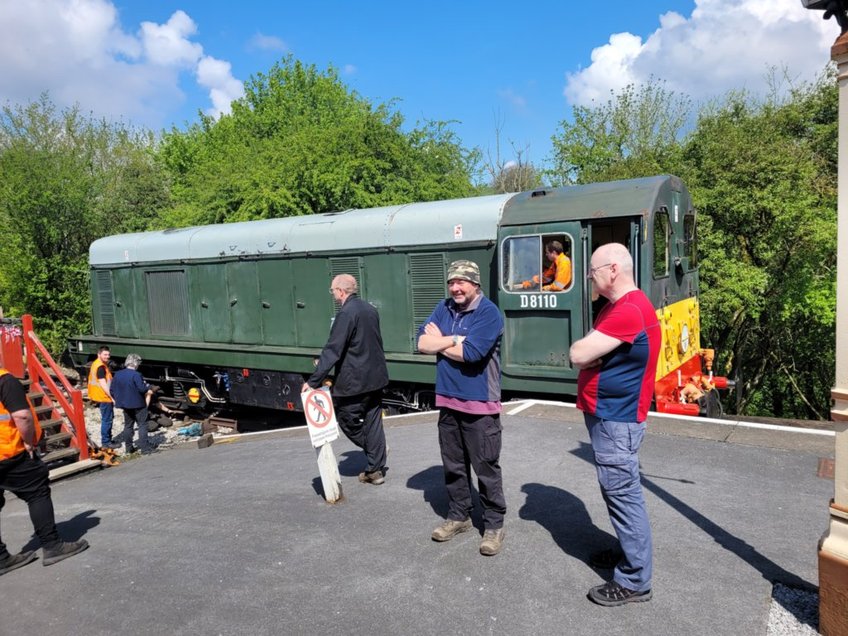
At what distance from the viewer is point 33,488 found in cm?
461

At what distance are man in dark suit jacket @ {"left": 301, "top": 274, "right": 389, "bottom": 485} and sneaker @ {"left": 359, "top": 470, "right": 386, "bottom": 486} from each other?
239mm

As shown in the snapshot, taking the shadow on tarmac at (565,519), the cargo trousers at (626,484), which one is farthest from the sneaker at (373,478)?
the cargo trousers at (626,484)

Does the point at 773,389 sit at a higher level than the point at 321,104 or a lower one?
lower

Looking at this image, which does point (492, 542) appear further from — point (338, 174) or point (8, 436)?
point (338, 174)

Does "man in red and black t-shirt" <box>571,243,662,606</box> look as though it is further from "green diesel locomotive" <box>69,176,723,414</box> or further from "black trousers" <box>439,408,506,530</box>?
"green diesel locomotive" <box>69,176,723,414</box>

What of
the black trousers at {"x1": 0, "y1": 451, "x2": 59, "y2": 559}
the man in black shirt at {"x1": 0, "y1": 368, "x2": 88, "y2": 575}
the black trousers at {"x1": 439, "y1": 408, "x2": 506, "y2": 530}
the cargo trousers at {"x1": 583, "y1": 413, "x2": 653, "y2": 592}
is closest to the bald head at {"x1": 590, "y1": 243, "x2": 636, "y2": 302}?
the cargo trousers at {"x1": 583, "y1": 413, "x2": 653, "y2": 592}

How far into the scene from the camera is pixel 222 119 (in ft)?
108

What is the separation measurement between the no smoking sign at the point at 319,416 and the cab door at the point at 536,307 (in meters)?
3.12

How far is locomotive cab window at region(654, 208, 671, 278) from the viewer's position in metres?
7.04

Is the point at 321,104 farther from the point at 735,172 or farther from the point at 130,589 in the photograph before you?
the point at 130,589

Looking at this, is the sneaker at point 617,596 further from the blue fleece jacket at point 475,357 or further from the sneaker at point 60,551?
the sneaker at point 60,551

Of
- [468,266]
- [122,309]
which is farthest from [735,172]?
[122,309]

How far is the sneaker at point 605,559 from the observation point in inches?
148

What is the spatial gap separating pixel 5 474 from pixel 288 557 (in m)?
2.21
